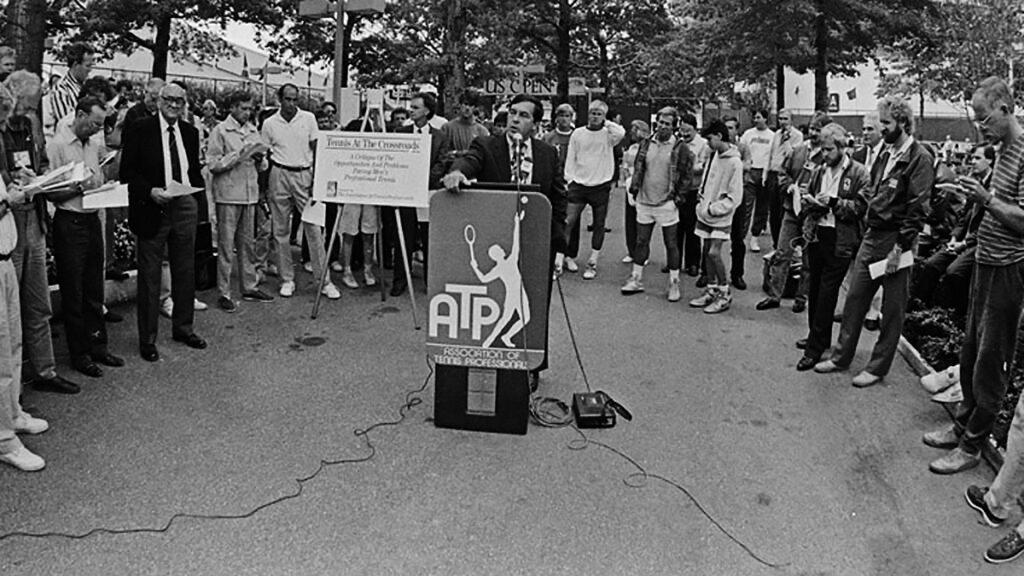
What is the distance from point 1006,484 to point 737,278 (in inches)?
209

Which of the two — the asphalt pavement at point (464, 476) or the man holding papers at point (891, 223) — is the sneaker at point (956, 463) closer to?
the asphalt pavement at point (464, 476)

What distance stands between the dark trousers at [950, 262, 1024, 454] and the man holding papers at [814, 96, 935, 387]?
40.4 inches

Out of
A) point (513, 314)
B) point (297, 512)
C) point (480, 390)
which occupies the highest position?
point (513, 314)

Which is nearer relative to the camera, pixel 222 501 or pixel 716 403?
pixel 222 501

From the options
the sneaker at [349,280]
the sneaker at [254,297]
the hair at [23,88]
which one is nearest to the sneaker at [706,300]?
the sneaker at [349,280]

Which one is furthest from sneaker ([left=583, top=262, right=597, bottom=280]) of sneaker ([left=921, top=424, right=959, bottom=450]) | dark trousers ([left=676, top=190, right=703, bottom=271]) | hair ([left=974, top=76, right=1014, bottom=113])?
hair ([left=974, top=76, right=1014, bottom=113])

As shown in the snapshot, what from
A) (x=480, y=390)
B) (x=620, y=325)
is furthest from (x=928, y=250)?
(x=480, y=390)

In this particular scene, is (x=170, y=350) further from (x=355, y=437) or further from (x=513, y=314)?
(x=513, y=314)

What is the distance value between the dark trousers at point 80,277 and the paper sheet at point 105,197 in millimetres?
149

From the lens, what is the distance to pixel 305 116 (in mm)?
7844

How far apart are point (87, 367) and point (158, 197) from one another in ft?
4.04

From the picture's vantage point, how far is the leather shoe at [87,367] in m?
5.38

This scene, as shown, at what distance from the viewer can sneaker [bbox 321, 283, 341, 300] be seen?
309 inches

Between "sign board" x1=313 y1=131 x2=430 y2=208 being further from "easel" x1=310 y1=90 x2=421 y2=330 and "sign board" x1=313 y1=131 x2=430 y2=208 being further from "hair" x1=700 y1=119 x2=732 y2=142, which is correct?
"hair" x1=700 y1=119 x2=732 y2=142
